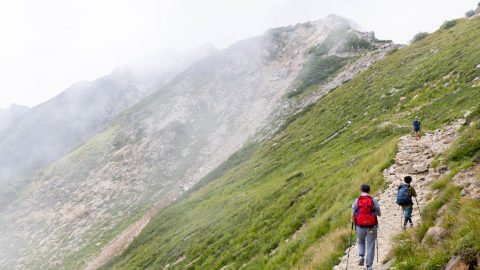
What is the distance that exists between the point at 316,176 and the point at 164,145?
216ft


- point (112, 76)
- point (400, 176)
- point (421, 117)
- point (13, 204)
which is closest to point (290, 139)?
point (421, 117)

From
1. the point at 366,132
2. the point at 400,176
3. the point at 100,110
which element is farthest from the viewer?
the point at 100,110

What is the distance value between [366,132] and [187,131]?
211 feet

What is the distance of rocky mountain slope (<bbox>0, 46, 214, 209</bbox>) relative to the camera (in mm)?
118775

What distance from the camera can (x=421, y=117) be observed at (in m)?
28.8

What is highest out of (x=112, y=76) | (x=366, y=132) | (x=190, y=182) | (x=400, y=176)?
(x=112, y=76)

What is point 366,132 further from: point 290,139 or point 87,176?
point 87,176

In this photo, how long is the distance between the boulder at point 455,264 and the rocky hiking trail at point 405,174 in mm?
2485

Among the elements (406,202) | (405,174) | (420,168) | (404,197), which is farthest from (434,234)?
(405,174)

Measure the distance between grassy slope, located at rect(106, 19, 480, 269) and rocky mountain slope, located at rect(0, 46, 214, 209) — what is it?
250 feet

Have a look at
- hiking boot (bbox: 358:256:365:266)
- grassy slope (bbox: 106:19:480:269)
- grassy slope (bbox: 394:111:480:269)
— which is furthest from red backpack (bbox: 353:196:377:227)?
grassy slope (bbox: 106:19:480:269)

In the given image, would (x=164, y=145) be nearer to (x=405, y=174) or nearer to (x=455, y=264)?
(x=405, y=174)

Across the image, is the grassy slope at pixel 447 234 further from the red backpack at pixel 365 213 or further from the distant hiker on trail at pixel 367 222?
the red backpack at pixel 365 213

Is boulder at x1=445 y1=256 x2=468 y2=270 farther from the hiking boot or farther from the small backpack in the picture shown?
the small backpack
